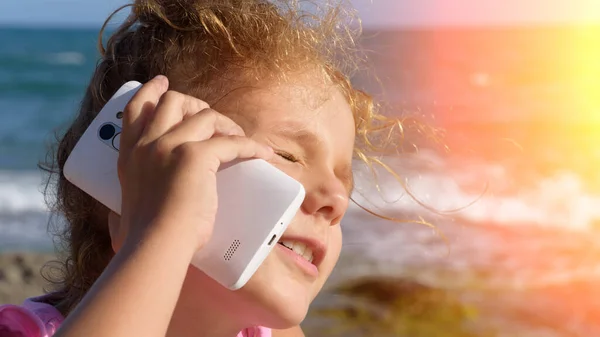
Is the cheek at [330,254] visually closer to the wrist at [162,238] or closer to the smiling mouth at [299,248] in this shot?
the smiling mouth at [299,248]

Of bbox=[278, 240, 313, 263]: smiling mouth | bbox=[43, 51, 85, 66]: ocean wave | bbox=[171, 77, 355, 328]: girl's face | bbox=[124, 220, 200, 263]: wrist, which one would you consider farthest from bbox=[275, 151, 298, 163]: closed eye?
bbox=[43, 51, 85, 66]: ocean wave

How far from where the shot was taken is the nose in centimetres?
183

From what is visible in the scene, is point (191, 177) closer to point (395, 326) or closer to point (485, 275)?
point (395, 326)

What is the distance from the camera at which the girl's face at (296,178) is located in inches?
69.0

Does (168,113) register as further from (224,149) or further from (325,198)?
(325,198)

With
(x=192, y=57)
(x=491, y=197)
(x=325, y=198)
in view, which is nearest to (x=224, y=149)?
(x=325, y=198)

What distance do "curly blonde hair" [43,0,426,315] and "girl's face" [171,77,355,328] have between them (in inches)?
3.2

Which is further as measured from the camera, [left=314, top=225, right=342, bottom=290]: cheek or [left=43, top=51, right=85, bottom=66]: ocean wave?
[left=43, top=51, right=85, bottom=66]: ocean wave

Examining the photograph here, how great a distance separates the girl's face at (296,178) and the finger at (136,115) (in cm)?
32

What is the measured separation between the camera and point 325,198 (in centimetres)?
184

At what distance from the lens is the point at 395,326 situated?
4.11 metres

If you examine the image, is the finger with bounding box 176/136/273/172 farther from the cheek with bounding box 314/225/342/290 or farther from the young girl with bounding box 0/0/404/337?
the cheek with bounding box 314/225/342/290

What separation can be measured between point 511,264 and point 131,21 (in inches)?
147

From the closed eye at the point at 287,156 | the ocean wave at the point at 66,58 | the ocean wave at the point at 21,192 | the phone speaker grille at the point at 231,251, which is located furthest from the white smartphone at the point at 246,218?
the ocean wave at the point at 66,58
